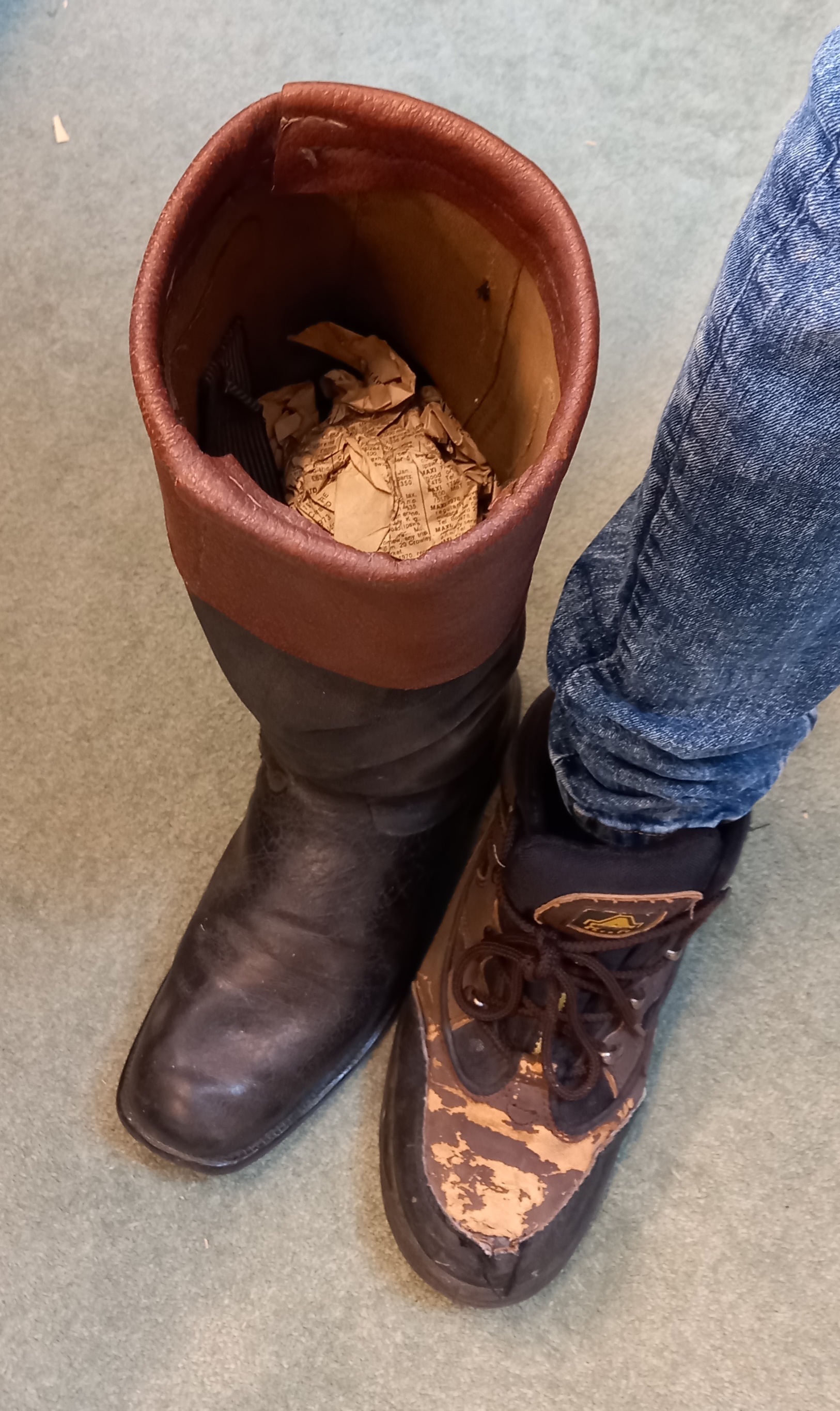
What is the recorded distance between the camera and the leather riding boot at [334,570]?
42cm

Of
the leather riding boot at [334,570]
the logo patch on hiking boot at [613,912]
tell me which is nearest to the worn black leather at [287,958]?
the leather riding boot at [334,570]

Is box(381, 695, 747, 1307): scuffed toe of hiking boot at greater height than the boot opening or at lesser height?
lesser

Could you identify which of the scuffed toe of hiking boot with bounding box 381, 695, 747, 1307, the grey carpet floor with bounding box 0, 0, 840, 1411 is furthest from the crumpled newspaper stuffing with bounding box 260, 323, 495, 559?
the grey carpet floor with bounding box 0, 0, 840, 1411

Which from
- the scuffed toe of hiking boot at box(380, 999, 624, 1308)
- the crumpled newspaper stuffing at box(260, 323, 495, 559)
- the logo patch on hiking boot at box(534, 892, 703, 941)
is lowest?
the scuffed toe of hiking boot at box(380, 999, 624, 1308)

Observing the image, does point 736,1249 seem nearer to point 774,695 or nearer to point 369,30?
point 774,695

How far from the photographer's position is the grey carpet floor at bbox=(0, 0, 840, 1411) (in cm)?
65

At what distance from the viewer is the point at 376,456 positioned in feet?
1.97

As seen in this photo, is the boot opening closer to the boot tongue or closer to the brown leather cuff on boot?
the brown leather cuff on boot

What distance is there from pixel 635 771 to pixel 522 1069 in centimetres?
24

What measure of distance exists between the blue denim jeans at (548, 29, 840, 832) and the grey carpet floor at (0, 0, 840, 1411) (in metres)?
0.29

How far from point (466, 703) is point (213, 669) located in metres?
0.37

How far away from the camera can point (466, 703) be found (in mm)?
542

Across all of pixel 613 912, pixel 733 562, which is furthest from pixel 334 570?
pixel 613 912

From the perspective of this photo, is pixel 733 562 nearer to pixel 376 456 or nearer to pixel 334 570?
pixel 334 570
